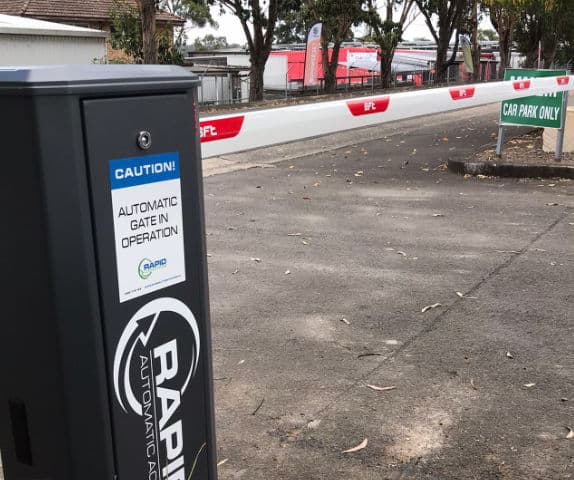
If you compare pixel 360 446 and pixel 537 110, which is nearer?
pixel 360 446

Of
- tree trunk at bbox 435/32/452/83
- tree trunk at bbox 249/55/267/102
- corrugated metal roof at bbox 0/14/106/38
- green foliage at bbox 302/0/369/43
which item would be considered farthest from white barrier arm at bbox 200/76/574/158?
tree trunk at bbox 435/32/452/83

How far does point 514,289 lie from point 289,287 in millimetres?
1705

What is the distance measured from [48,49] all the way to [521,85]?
19550 millimetres

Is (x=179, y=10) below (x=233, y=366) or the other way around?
the other way around

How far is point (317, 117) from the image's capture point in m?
4.54

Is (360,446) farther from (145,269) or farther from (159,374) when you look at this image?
(145,269)

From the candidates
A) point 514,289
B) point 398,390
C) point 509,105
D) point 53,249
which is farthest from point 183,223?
point 509,105

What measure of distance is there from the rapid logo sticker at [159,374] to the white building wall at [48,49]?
21.3 metres

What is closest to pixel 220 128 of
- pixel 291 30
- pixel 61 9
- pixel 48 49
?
pixel 48 49

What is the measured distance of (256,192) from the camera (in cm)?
959

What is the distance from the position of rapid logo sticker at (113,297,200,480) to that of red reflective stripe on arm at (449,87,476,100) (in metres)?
4.99

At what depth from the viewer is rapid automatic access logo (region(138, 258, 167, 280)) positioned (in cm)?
198

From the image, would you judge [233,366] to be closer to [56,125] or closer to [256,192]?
[56,125]

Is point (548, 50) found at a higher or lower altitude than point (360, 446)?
higher
